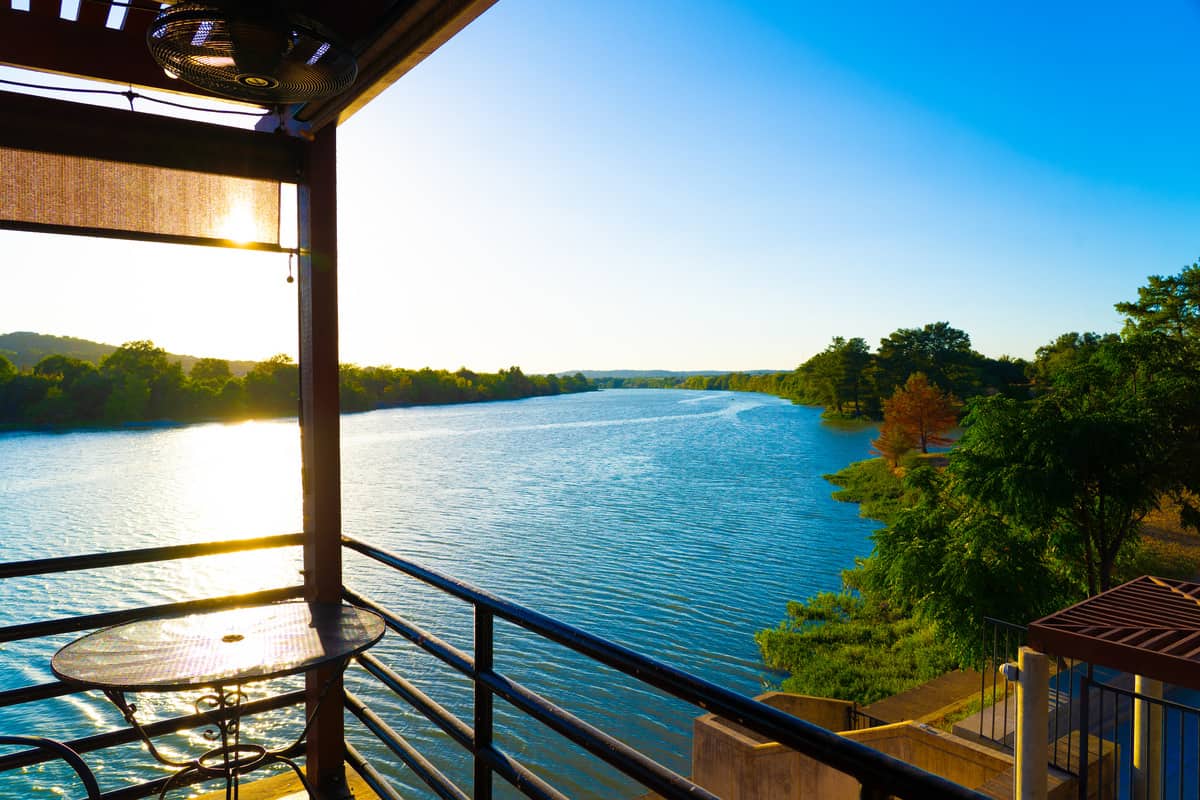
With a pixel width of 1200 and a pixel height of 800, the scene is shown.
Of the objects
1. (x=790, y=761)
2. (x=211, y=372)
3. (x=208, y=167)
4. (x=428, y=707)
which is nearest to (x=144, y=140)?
(x=208, y=167)

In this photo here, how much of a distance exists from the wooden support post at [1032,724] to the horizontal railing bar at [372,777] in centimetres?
302

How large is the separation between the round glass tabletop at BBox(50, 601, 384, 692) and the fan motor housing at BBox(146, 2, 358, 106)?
120cm

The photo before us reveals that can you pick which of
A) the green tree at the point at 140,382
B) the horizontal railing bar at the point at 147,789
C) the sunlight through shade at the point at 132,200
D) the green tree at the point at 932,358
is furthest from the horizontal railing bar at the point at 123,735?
the green tree at the point at 932,358

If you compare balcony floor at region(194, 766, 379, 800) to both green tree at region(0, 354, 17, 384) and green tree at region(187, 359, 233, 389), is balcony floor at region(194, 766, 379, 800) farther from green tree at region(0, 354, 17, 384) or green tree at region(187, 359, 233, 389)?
green tree at region(187, 359, 233, 389)

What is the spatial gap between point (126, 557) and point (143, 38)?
1.43 m

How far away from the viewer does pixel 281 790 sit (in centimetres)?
209

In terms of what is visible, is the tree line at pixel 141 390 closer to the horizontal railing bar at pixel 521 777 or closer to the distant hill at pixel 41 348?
the distant hill at pixel 41 348

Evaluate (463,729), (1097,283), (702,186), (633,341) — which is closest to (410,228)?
(702,186)

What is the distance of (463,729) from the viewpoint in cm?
135

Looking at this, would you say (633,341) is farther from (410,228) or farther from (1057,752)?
(1057,752)

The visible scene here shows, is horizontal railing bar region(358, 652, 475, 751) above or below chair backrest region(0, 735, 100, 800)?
below

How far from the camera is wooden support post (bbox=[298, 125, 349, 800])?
214 centimetres

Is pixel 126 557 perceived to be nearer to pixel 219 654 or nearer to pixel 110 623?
pixel 110 623

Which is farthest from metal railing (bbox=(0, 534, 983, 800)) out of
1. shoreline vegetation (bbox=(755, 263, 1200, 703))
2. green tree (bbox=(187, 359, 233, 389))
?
green tree (bbox=(187, 359, 233, 389))
